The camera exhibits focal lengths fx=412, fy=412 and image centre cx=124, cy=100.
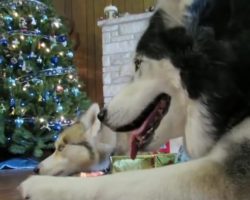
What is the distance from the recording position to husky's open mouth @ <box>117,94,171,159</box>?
2.99 feet

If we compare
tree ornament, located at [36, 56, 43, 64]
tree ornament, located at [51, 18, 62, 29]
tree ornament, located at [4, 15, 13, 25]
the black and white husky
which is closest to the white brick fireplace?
tree ornament, located at [51, 18, 62, 29]

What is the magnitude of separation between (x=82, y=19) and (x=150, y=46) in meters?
4.14

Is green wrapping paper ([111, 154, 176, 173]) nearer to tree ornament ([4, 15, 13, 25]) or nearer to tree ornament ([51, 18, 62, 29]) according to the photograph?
tree ornament ([4, 15, 13, 25])

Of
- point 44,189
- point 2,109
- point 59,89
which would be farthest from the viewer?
point 59,89

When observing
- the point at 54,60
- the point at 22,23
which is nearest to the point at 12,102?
the point at 54,60

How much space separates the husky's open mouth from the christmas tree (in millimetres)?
2530

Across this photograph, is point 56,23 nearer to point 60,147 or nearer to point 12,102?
point 12,102

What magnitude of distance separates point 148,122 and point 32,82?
2.80 meters

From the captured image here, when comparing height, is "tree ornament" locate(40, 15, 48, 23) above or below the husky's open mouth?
above

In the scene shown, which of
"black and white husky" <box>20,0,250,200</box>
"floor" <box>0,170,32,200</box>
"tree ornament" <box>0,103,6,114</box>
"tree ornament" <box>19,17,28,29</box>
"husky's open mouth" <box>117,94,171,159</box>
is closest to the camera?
"black and white husky" <box>20,0,250,200</box>

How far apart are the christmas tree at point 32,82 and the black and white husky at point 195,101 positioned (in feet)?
8.69

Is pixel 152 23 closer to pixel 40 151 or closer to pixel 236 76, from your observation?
pixel 236 76

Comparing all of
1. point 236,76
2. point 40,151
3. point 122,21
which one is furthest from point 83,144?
point 122,21

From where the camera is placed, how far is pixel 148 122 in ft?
3.10
